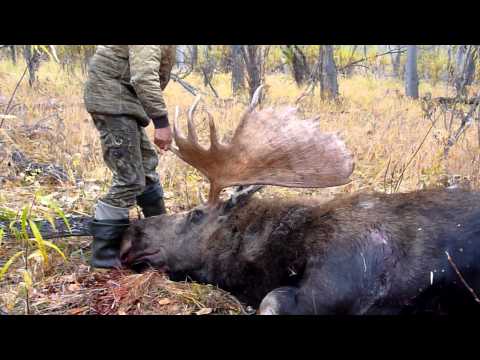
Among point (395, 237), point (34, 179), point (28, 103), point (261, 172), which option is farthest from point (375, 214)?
point (28, 103)

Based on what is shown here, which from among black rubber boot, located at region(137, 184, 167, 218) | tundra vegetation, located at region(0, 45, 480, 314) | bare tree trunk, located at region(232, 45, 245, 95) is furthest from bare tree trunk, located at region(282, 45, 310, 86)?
black rubber boot, located at region(137, 184, 167, 218)

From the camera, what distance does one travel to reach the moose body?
10.6 feet

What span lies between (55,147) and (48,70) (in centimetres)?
837

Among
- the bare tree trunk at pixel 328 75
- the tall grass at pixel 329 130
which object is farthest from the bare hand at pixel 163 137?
the bare tree trunk at pixel 328 75

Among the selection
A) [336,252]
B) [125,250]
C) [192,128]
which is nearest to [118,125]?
[192,128]

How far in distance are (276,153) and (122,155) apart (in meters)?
1.25

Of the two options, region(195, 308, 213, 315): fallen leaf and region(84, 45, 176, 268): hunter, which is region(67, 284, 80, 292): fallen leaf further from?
region(195, 308, 213, 315): fallen leaf

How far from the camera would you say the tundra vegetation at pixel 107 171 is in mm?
3732

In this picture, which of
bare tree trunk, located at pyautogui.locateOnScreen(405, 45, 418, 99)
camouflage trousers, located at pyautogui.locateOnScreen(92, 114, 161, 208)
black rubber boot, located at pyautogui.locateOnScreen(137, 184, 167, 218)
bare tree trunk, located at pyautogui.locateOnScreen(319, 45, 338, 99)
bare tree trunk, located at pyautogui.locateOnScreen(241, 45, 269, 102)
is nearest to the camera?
camouflage trousers, located at pyautogui.locateOnScreen(92, 114, 161, 208)

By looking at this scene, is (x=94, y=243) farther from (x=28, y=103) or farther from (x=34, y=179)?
(x=28, y=103)

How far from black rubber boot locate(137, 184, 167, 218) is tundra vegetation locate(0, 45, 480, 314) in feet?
1.22

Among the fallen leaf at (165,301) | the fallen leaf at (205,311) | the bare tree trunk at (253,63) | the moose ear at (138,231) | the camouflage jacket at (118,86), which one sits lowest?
the fallen leaf at (205,311)

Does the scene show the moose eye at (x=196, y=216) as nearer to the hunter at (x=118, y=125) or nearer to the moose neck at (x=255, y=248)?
the moose neck at (x=255, y=248)

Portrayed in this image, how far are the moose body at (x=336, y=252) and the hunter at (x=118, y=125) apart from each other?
1.10 ft
